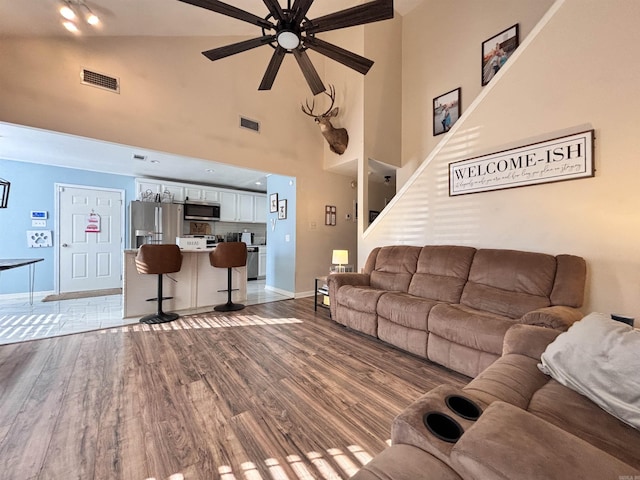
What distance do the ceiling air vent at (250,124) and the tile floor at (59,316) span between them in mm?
2874

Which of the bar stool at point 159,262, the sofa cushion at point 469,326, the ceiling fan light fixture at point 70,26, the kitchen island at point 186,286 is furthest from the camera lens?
the kitchen island at point 186,286

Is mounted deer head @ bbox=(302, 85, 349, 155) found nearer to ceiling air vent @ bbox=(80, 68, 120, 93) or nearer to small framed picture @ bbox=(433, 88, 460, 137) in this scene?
small framed picture @ bbox=(433, 88, 460, 137)

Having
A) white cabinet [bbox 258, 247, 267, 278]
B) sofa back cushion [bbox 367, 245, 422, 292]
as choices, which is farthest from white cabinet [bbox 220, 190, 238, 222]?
sofa back cushion [bbox 367, 245, 422, 292]

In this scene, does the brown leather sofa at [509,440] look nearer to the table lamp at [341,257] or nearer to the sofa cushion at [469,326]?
the sofa cushion at [469,326]

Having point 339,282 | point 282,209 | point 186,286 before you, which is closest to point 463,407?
point 339,282

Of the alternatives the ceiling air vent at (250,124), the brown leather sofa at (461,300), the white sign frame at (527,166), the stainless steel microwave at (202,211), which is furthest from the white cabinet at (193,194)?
the white sign frame at (527,166)

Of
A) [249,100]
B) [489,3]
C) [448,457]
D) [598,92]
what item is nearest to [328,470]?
[448,457]

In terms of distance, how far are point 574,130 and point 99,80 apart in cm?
491

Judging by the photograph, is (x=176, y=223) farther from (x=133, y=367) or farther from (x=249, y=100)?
(x=133, y=367)

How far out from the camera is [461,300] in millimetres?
2559

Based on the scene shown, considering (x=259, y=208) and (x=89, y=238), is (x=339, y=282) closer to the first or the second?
(x=259, y=208)

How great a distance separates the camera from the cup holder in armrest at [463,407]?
91 centimetres

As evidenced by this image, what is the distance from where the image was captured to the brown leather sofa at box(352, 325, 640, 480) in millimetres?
637

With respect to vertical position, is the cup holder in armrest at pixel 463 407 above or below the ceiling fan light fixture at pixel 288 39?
below
